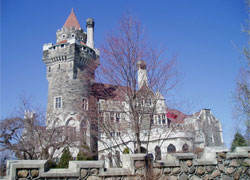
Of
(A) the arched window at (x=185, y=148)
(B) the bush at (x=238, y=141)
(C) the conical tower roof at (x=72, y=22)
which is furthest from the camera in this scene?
(C) the conical tower roof at (x=72, y=22)

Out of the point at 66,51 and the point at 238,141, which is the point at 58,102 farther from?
the point at 238,141

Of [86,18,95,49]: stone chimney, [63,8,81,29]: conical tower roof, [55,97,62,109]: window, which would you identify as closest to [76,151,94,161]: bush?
[55,97,62,109]: window

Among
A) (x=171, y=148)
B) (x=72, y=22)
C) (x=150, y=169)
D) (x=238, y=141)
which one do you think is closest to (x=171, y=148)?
(x=171, y=148)

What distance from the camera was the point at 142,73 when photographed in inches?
335

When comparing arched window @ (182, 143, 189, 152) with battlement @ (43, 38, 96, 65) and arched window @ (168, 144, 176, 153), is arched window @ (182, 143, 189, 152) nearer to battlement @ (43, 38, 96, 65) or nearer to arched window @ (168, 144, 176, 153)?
arched window @ (168, 144, 176, 153)

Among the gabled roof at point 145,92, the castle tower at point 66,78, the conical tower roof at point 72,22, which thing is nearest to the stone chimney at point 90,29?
the conical tower roof at point 72,22

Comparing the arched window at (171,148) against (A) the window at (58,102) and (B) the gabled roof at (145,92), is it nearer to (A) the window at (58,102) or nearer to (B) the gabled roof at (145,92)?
(A) the window at (58,102)

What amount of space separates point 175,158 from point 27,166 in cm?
355

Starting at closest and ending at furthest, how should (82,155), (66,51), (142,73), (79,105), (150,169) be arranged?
(150,169) → (142,73) → (79,105) → (82,155) → (66,51)

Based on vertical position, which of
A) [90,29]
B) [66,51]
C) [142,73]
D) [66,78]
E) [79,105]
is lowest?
[142,73]

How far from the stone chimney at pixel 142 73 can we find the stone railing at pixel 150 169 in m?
2.64

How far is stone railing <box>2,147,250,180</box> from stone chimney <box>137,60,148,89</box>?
264cm

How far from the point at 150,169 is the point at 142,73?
379 centimetres

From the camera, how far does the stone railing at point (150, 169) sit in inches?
186
